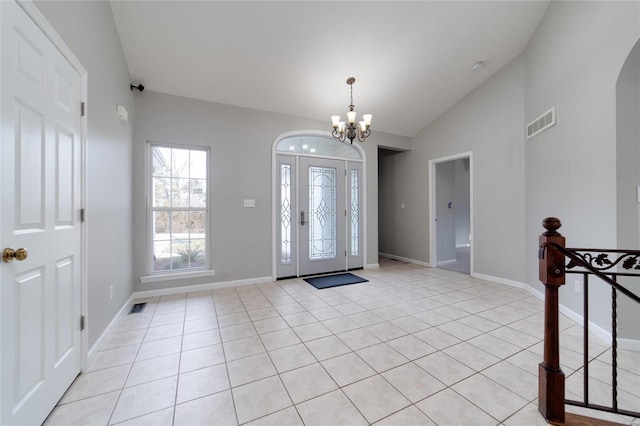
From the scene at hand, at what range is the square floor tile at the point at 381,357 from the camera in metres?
1.90

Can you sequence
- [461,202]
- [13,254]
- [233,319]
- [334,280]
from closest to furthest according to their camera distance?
[13,254] < [233,319] < [334,280] < [461,202]

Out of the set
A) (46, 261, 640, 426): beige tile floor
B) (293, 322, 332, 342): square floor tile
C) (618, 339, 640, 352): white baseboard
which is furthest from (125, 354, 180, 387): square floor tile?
(618, 339, 640, 352): white baseboard

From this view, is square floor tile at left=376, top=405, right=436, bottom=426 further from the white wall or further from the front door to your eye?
the white wall

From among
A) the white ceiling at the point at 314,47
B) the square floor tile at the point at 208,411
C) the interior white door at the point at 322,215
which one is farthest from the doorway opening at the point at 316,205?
the square floor tile at the point at 208,411

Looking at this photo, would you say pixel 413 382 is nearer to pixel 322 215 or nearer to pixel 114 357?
pixel 114 357

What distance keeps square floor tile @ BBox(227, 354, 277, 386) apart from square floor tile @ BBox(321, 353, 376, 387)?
0.41 m

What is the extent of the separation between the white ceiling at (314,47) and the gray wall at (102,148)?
0.45 metres

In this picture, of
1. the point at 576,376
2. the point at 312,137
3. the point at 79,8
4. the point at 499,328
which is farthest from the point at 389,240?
the point at 79,8

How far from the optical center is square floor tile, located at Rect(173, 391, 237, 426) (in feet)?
4.61

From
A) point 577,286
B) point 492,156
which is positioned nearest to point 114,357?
point 577,286

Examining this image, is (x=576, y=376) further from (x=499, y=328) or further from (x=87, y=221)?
(x=87, y=221)

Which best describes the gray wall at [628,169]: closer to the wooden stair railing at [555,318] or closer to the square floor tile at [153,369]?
the wooden stair railing at [555,318]

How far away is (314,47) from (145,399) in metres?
3.68

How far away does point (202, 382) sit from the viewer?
173 centimetres
